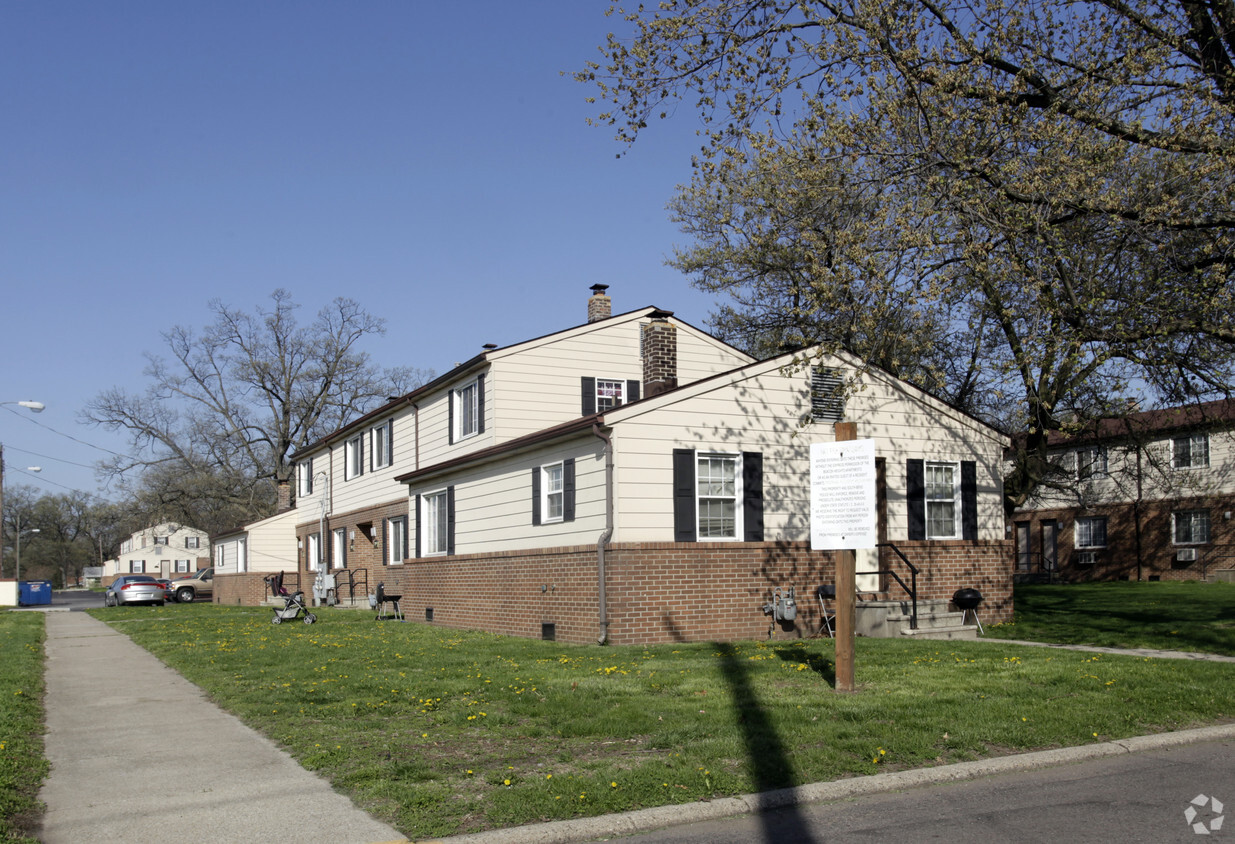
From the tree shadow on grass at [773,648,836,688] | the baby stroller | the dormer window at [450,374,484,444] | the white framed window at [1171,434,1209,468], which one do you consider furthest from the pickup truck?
the tree shadow on grass at [773,648,836,688]

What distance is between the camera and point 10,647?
18.0 metres

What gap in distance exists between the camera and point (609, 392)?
23812mm

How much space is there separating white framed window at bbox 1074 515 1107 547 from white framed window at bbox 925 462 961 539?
2515cm

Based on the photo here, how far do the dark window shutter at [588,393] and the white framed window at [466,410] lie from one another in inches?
92.5

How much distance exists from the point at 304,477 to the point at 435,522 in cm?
1705

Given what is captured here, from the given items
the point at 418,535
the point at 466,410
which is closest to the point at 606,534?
the point at 466,410

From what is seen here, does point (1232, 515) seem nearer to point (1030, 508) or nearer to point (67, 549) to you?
point (1030, 508)

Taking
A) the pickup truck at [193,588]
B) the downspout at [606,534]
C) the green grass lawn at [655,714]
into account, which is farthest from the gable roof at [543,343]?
the pickup truck at [193,588]

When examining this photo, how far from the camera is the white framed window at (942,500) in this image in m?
18.9

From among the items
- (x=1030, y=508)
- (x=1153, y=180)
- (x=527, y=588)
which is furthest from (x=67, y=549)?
(x=1153, y=180)

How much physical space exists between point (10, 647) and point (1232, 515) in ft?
121

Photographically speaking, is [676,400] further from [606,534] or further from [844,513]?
[844,513]

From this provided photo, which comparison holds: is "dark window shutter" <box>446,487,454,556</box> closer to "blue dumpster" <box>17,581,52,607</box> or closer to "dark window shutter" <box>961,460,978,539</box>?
"dark window shutter" <box>961,460,978,539</box>
